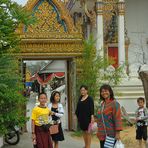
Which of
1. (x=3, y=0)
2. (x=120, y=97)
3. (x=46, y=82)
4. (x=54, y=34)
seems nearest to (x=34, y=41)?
(x=54, y=34)

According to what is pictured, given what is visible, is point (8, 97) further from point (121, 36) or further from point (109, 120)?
point (121, 36)

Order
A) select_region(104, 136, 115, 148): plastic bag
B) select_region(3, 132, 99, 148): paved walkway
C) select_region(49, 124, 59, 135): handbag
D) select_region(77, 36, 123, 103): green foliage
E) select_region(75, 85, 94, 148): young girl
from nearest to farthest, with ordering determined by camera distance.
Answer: select_region(104, 136, 115, 148): plastic bag → select_region(49, 124, 59, 135): handbag → select_region(75, 85, 94, 148): young girl → select_region(3, 132, 99, 148): paved walkway → select_region(77, 36, 123, 103): green foliage

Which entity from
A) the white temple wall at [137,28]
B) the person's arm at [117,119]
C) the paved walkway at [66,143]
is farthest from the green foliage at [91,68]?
the white temple wall at [137,28]

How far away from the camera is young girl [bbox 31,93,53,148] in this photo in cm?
813

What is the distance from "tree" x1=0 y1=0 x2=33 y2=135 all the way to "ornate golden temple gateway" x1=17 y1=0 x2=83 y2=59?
3340 mm

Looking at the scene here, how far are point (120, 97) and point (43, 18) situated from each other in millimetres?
5979

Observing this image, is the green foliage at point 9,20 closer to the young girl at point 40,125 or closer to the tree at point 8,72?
the tree at point 8,72

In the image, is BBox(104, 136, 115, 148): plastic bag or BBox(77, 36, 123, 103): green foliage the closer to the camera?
BBox(104, 136, 115, 148): plastic bag

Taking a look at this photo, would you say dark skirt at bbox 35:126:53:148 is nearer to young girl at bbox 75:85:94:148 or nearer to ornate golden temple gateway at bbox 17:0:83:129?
young girl at bbox 75:85:94:148

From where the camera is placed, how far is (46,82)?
33469 mm

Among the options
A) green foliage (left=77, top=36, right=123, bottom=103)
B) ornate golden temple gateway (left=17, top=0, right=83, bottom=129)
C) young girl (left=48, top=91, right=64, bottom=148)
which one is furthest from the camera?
green foliage (left=77, top=36, right=123, bottom=103)

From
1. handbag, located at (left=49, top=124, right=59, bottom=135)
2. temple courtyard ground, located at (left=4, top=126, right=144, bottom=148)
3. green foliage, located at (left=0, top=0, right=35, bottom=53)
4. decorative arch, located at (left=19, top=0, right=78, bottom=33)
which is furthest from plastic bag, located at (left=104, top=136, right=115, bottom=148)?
decorative arch, located at (left=19, top=0, right=78, bottom=33)

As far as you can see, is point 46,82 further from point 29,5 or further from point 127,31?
point 29,5

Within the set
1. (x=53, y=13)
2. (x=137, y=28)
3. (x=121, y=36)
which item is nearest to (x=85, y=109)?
(x=53, y=13)
